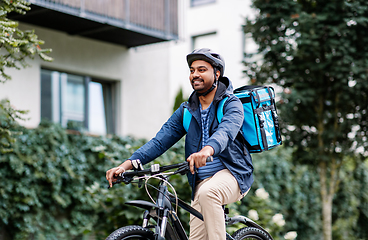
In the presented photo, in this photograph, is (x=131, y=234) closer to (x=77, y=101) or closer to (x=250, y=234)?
(x=250, y=234)

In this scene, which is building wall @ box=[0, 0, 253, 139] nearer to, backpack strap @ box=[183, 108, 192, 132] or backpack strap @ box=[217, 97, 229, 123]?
backpack strap @ box=[183, 108, 192, 132]

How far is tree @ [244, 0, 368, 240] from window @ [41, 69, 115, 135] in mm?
3895

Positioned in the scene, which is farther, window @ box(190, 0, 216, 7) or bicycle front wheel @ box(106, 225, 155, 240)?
window @ box(190, 0, 216, 7)

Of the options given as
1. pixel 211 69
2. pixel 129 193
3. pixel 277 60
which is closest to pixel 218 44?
pixel 277 60

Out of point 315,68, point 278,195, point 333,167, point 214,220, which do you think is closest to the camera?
point 214,220

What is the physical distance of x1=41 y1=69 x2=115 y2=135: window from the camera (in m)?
9.64

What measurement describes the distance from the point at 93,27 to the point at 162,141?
6318 mm

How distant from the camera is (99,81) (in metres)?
10.9

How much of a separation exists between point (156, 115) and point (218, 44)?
5181mm

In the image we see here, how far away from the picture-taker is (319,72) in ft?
23.6

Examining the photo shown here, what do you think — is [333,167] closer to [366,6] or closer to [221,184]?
[366,6]

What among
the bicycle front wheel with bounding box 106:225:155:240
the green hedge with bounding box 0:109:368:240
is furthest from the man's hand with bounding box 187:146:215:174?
the green hedge with bounding box 0:109:368:240

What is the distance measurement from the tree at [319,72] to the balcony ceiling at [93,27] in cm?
309

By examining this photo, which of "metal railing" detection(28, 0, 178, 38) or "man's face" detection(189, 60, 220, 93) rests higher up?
"metal railing" detection(28, 0, 178, 38)
